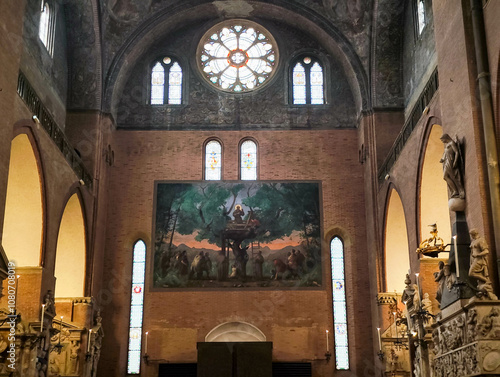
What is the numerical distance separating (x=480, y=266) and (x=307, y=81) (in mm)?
17354

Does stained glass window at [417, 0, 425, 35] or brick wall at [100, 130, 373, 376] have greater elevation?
stained glass window at [417, 0, 425, 35]

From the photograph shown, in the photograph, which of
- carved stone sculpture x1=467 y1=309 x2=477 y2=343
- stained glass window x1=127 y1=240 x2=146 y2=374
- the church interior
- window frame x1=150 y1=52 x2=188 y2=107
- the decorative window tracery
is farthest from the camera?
window frame x1=150 y1=52 x2=188 y2=107

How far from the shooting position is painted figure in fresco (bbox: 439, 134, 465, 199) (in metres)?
13.7

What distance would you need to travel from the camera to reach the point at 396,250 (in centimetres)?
2392

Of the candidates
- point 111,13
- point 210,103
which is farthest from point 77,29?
point 210,103

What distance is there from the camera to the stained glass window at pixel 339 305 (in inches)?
988

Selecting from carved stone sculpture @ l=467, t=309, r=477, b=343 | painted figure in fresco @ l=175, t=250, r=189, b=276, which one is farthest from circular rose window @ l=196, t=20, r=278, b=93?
carved stone sculpture @ l=467, t=309, r=477, b=343

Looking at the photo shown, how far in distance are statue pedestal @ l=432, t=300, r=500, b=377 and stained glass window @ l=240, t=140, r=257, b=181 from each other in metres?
14.8

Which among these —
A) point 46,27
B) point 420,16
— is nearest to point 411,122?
point 420,16

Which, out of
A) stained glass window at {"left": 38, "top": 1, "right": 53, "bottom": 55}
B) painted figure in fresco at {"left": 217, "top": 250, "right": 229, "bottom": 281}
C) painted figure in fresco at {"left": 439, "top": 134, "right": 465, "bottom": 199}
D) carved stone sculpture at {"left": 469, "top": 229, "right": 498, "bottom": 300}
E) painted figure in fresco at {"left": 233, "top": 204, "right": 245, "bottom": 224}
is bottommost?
carved stone sculpture at {"left": 469, "top": 229, "right": 498, "bottom": 300}

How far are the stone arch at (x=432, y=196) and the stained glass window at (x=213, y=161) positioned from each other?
9.68m

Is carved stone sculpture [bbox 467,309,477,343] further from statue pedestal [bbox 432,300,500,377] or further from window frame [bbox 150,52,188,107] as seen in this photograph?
window frame [bbox 150,52,188,107]

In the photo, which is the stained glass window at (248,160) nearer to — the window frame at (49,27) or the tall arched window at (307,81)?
the tall arched window at (307,81)

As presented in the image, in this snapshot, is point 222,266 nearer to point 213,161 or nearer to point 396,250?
point 213,161
